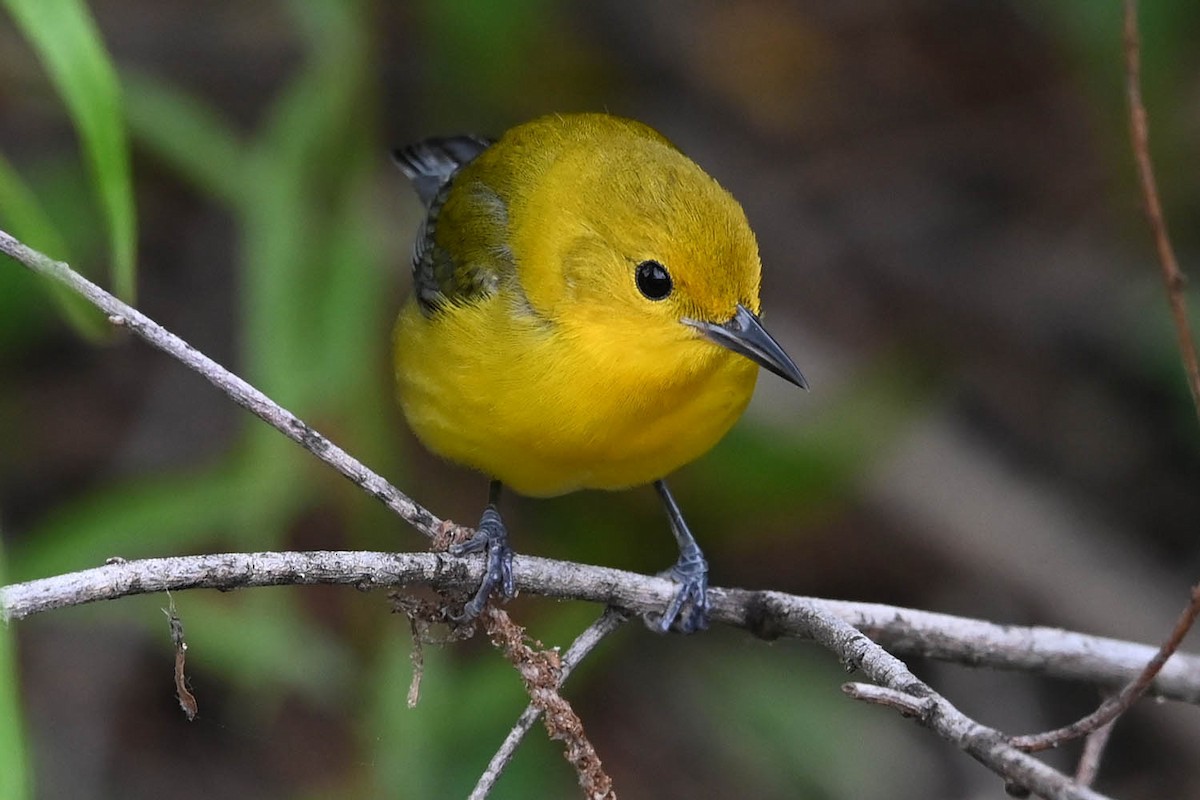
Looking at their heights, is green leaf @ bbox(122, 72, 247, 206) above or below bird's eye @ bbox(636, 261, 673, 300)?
above

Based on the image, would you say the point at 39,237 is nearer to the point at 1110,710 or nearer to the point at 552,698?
the point at 552,698

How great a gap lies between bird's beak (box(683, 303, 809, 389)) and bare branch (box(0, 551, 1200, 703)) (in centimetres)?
56

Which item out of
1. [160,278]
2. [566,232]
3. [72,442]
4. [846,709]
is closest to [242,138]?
[160,278]

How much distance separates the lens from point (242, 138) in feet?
Result: 19.6

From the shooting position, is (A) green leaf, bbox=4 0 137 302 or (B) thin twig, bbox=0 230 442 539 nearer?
(B) thin twig, bbox=0 230 442 539

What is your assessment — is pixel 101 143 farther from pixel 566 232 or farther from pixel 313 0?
pixel 313 0

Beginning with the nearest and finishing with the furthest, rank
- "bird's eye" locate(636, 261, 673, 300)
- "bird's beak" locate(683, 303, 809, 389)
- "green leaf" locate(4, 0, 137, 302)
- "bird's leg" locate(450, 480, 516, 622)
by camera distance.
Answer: "green leaf" locate(4, 0, 137, 302) < "bird's leg" locate(450, 480, 516, 622) < "bird's beak" locate(683, 303, 809, 389) < "bird's eye" locate(636, 261, 673, 300)

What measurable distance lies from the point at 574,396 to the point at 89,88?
1.35 m

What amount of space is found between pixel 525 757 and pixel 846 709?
57.1 inches

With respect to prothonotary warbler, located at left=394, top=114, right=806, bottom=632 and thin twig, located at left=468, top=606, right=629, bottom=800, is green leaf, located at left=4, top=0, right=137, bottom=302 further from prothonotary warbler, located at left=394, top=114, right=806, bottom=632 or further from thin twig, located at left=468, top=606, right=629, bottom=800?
thin twig, located at left=468, top=606, right=629, bottom=800

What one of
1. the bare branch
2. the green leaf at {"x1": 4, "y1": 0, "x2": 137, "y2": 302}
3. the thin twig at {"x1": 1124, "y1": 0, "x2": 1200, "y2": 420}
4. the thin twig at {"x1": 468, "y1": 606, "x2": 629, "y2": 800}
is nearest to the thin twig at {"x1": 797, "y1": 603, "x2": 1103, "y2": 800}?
the bare branch

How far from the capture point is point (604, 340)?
146 inches

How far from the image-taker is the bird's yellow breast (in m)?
3.66

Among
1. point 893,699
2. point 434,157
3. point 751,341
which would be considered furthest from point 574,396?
point 434,157
